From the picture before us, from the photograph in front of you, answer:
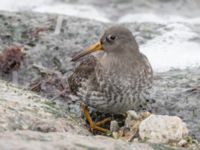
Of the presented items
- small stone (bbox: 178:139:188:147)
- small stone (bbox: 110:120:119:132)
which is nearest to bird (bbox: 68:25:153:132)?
small stone (bbox: 110:120:119:132)

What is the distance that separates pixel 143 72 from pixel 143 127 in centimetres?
130

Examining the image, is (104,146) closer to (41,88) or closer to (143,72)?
(143,72)

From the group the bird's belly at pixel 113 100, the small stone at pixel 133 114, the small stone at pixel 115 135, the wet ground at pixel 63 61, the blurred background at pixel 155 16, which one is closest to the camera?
→ the small stone at pixel 115 135

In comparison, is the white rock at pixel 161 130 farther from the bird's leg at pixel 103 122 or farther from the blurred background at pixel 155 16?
the blurred background at pixel 155 16

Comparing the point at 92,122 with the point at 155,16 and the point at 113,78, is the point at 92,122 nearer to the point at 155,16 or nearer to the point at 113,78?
the point at 113,78

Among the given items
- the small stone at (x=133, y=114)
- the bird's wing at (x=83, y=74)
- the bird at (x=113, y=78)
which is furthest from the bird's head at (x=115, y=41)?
the small stone at (x=133, y=114)

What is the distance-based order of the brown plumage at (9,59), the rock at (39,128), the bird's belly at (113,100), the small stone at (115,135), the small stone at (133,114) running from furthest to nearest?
the brown plumage at (9,59) < the bird's belly at (113,100) < the small stone at (133,114) < the small stone at (115,135) < the rock at (39,128)

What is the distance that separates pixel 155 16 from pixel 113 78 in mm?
5089

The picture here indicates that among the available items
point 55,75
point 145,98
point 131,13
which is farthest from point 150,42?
point 131,13

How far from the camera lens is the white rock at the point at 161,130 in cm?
578

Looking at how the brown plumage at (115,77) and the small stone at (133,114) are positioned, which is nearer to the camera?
the small stone at (133,114)

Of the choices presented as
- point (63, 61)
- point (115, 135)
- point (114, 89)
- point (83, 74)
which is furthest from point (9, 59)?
point (115, 135)

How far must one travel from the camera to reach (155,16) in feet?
39.2

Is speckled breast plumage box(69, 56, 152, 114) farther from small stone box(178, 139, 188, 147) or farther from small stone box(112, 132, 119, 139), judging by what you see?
small stone box(178, 139, 188, 147)
